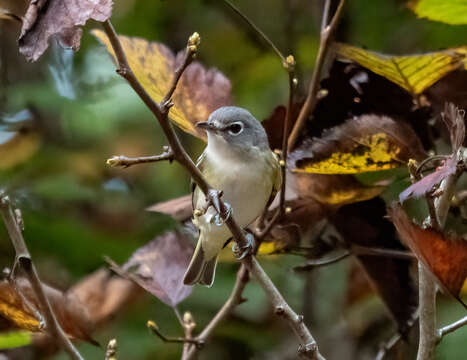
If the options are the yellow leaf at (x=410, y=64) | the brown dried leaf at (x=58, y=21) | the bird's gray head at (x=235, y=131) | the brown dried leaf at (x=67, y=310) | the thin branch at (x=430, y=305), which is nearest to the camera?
the brown dried leaf at (x=58, y=21)

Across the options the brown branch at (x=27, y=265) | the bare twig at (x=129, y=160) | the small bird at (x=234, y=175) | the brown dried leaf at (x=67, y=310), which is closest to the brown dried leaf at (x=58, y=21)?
the bare twig at (x=129, y=160)

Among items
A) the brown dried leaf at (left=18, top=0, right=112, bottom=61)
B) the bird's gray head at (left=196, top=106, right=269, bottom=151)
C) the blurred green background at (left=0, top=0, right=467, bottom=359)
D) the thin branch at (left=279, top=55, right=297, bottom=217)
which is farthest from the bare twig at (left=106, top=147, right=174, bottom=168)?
the blurred green background at (left=0, top=0, right=467, bottom=359)

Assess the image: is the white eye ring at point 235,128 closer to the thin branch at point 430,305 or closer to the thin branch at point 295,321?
the thin branch at point 295,321

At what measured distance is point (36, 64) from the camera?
2828mm

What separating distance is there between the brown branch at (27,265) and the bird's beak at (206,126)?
1.37ft

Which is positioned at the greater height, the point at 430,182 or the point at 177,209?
the point at 430,182

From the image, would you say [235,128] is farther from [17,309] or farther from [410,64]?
[17,309]

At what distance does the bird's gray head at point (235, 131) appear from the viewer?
5.14ft

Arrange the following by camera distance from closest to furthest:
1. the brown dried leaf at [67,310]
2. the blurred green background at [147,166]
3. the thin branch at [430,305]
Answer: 1. the thin branch at [430,305]
2. the brown dried leaf at [67,310]
3. the blurred green background at [147,166]

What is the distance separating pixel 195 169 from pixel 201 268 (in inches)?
30.8

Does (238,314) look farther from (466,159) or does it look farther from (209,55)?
(466,159)

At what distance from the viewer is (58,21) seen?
2.86 feet

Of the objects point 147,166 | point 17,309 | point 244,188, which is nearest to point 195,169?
point 17,309

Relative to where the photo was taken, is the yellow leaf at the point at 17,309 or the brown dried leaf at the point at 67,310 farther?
the brown dried leaf at the point at 67,310
